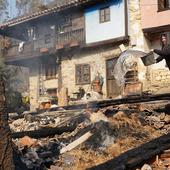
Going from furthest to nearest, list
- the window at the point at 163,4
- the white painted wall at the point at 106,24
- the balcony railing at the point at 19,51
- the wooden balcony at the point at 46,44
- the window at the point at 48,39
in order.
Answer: the balcony railing at the point at 19,51 < the window at the point at 48,39 < the wooden balcony at the point at 46,44 < the white painted wall at the point at 106,24 < the window at the point at 163,4

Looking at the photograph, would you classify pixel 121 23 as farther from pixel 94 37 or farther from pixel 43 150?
pixel 43 150

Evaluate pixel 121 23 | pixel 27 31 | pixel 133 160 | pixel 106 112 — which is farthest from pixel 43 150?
pixel 27 31

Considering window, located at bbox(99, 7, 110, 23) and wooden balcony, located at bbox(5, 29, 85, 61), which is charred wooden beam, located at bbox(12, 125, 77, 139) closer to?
window, located at bbox(99, 7, 110, 23)

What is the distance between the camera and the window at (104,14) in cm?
2270

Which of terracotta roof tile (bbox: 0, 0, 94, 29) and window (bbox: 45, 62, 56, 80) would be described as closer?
terracotta roof tile (bbox: 0, 0, 94, 29)

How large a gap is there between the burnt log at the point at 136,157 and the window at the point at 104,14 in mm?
15371

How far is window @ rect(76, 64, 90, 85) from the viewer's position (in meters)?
24.2

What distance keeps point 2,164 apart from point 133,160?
2.82 metres

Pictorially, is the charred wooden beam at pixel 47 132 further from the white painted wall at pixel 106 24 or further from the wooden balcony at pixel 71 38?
the wooden balcony at pixel 71 38

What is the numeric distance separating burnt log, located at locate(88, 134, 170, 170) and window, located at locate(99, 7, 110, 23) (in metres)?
15.4

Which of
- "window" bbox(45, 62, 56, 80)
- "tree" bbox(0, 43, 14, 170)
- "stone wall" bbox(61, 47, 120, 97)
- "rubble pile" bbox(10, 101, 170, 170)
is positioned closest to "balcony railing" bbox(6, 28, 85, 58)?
"stone wall" bbox(61, 47, 120, 97)

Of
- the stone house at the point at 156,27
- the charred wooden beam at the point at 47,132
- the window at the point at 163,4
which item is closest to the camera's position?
the charred wooden beam at the point at 47,132

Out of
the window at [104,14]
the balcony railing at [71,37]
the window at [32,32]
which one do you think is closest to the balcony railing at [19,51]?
the window at [32,32]

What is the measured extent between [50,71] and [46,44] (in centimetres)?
206
